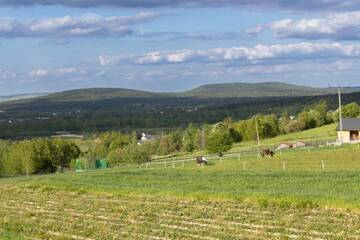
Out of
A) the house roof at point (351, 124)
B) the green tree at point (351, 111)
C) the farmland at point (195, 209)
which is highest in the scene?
the green tree at point (351, 111)

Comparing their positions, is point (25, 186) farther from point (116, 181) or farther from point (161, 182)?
point (161, 182)

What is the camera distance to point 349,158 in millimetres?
60781

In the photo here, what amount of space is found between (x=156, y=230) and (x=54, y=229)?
13.7 feet

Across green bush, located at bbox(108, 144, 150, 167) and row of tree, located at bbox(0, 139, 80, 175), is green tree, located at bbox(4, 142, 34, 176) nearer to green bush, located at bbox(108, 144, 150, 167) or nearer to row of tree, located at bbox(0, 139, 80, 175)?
row of tree, located at bbox(0, 139, 80, 175)

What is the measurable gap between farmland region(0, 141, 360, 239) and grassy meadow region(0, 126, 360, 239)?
0.11 ft

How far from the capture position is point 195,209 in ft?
90.1

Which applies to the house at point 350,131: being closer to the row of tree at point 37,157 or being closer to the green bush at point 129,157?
the green bush at point 129,157

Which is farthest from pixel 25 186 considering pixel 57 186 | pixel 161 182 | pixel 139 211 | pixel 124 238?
pixel 124 238

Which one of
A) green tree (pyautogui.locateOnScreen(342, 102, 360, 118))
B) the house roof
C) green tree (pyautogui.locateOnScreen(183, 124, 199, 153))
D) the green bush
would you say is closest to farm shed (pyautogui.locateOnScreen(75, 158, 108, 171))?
the green bush

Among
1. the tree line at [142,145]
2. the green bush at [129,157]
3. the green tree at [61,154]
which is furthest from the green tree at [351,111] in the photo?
the green tree at [61,154]

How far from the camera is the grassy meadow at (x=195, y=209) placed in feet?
70.6

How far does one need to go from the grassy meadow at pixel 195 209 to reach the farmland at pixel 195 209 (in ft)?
0.11

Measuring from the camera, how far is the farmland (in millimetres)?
21531

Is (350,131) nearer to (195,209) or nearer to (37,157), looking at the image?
(37,157)
